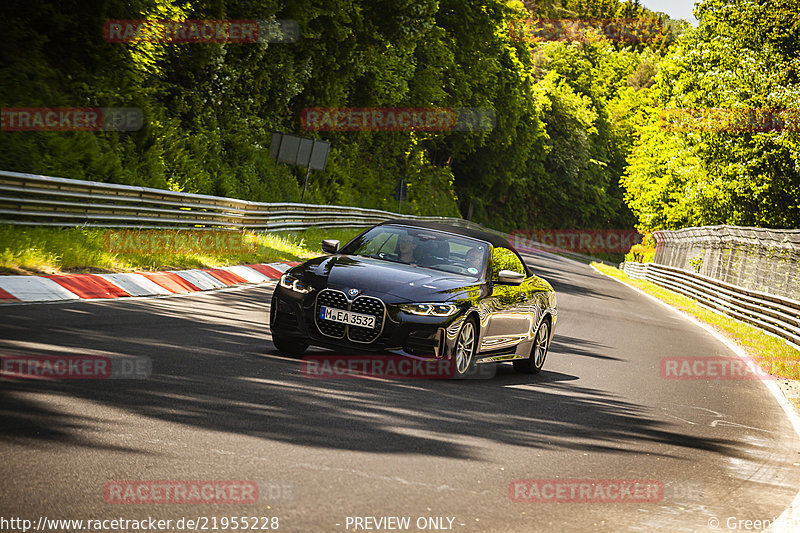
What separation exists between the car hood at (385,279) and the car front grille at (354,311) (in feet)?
0.25

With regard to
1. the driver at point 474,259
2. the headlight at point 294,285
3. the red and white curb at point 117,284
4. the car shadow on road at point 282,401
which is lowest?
the red and white curb at point 117,284

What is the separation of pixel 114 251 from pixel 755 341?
520 inches

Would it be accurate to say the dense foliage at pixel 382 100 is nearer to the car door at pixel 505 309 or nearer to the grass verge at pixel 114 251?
the grass verge at pixel 114 251

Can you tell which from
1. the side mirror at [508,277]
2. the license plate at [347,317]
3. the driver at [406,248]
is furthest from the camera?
the driver at [406,248]

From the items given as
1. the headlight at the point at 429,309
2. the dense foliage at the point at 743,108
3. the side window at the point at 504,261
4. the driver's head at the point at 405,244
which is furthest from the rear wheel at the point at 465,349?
the dense foliage at the point at 743,108

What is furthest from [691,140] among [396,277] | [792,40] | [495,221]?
[396,277]

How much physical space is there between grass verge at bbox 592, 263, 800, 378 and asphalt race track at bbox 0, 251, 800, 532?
408cm

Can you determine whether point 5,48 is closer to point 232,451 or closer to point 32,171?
point 32,171

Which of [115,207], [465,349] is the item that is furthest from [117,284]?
[465,349]

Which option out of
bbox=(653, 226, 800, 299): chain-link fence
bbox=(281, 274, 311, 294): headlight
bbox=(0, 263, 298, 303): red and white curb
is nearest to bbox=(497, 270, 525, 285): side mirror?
bbox=(281, 274, 311, 294): headlight

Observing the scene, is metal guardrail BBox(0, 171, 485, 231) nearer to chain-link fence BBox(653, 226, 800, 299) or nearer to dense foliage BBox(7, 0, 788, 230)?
dense foliage BBox(7, 0, 788, 230)

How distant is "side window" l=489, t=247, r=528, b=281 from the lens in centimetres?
1037

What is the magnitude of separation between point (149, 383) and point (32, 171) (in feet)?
41.4

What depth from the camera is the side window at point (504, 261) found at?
34.0 feet
